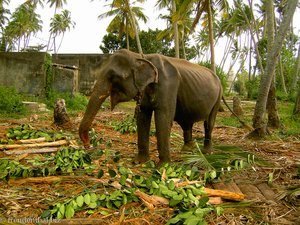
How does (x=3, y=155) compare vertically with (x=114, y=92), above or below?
below

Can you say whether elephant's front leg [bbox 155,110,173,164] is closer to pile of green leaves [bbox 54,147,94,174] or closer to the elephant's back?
the elephant's back

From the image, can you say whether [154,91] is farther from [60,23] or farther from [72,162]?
[60,23]

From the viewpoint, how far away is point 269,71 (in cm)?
755

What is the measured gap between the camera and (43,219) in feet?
8.89

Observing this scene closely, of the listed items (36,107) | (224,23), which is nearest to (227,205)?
(36,107)

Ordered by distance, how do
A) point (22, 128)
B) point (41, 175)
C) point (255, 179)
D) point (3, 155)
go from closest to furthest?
1. point (41, 175)
2. point (255, 179)
3. point (3, 155)
4. point (22, 128)

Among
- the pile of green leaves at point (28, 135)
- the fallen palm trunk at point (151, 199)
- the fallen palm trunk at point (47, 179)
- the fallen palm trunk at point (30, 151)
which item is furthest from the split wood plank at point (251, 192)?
the pile of green leaves at point (28, 135)

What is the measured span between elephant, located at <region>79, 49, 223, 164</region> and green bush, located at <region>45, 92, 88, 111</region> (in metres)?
9.81

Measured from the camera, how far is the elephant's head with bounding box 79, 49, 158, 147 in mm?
3680

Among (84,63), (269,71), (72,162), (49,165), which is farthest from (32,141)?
(84,63)

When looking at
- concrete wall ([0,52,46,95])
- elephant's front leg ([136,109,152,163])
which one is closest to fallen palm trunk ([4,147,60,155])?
elephant's front leg ([136,109,152,163])

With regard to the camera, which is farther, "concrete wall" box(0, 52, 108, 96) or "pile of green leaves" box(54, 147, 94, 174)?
"concrete wall" box(0, 52, 108, 96)

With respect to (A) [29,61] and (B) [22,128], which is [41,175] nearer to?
(B) [22,128]

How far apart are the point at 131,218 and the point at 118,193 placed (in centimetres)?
32
